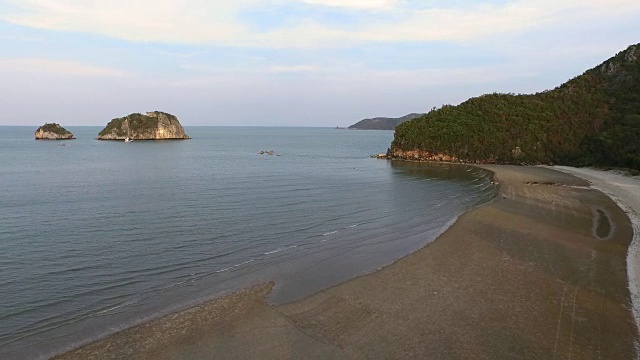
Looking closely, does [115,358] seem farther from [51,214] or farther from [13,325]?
[51,214]

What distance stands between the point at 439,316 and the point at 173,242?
56.4 feet

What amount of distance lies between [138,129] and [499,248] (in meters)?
198

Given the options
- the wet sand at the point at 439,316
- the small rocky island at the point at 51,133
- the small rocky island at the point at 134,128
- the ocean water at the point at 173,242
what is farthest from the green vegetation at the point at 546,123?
the small rocky island at the point at 51,133

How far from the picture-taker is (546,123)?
88375mm

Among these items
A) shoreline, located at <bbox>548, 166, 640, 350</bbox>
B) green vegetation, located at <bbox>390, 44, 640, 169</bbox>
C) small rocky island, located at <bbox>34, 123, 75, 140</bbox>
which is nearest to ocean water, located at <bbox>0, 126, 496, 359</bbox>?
shoreline, located at <bbox>548, 166, 640, 350</bbox>

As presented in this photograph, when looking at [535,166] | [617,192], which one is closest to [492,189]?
[617,192]

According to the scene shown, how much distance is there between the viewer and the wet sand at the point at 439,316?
43.8ft

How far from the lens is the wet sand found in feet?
43.8

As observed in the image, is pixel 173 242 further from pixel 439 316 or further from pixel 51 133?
pixel 51 133

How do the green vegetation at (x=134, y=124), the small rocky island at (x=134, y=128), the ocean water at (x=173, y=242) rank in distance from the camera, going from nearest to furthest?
the ocean water at (x=173, y=242) → the small rocky island at (x=134, y=128) → the green vegetation at (x=134, y=124)

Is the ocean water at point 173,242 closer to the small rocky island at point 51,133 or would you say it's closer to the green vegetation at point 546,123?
the green vegetation at point 546,123

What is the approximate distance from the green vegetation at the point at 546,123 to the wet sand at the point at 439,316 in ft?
203

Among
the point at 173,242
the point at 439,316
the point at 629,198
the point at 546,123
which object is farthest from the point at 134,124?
the point at 439,316

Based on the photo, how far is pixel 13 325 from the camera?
49.3 ft
